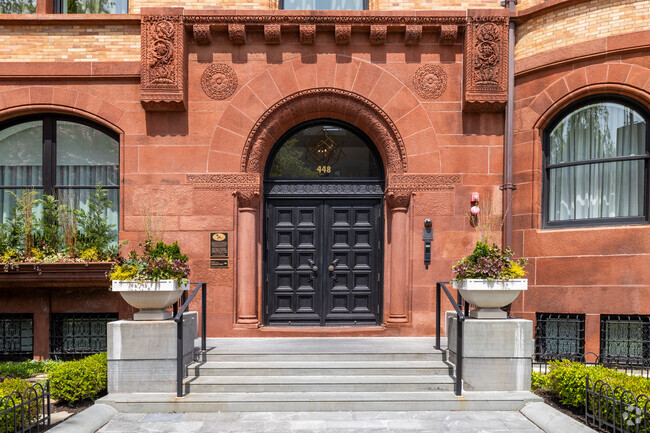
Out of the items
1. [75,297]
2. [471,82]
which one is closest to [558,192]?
[471,82]

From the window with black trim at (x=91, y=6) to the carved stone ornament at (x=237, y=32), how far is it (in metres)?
2.44

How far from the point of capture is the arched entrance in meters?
10.3

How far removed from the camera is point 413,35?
9.92 metres

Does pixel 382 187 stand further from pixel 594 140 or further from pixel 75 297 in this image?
pixel 75 297

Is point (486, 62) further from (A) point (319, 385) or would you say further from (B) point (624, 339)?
(A) point (319, 385)

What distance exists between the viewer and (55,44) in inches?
396

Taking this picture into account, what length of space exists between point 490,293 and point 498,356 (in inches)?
35.3

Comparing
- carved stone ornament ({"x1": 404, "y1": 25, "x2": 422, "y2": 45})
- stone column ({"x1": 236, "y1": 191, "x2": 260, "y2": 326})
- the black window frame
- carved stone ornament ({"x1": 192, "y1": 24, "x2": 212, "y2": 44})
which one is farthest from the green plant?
carved stone ornament ({"x1": 404, "y1": 25, "x2": 422, "y2": 45})

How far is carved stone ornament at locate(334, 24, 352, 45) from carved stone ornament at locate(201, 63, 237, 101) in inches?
85.9

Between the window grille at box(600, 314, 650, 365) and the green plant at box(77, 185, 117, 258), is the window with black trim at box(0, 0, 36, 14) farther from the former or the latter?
the window grille at box(600, 314, 650, 365)

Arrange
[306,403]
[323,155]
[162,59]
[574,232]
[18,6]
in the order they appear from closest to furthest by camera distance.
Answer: [306,403]
[574,232]
[162,59]
[18,6]
[323,155]

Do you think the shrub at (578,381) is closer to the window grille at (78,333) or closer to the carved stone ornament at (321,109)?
the carved stone ornament at (321,109)

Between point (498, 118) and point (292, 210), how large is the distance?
456 cm

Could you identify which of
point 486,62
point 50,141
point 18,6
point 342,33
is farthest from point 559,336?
point 18,6
